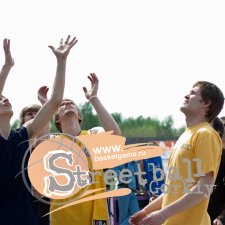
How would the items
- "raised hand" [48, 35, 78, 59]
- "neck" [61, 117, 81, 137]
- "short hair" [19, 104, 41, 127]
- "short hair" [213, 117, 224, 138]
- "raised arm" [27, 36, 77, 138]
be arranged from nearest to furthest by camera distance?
"raised arm" [27, 36, 77, 138] → "raised hand" [48, 35, 78, 59] → "neck" [61, 117, 81, 137] → "short hair" [213, 117, 224, 138] → "short hair" [19, 104, 41, 127]

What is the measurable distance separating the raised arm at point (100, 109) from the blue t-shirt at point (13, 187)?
3.04 feet

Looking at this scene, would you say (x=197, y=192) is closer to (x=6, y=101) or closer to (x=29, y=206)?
(x=29, y=206)

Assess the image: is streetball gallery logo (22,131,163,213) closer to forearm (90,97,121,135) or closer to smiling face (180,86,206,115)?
forearm (90,97,121,135)

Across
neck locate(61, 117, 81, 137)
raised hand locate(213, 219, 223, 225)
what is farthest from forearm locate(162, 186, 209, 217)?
neck locate(61, 117, 81, 137)

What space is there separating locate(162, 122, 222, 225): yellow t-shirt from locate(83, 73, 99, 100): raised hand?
1496mm

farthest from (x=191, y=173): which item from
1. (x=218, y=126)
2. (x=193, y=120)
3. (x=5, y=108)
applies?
(x=218, y=126)

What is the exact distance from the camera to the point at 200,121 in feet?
15.3

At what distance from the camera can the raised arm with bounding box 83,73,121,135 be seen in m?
5.64

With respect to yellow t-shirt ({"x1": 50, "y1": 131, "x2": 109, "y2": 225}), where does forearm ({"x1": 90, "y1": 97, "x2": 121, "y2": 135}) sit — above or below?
above

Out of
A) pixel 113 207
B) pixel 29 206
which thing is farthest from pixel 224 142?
pixel 29 206

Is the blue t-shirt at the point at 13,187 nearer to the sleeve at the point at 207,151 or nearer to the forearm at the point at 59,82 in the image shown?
the forearm at the point at 59,82

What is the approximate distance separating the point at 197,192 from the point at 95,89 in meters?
1.81

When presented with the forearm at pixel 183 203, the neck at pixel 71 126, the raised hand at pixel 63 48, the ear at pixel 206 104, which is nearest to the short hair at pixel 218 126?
the neck at pixel 71 126

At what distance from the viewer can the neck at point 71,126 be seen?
18.8ft
